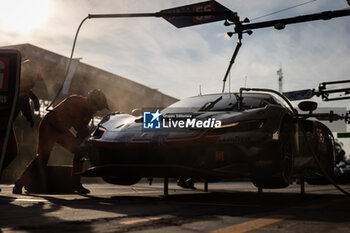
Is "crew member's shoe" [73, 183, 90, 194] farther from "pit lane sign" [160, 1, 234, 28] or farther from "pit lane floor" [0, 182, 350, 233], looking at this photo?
"pit lane sign" [160, 1, 234, 28]

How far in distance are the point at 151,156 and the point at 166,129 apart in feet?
1.22

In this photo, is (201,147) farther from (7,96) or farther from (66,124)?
(66,124)

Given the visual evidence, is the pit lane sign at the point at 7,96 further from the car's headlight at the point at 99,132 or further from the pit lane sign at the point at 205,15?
the pit lane sign at the point at 205,15

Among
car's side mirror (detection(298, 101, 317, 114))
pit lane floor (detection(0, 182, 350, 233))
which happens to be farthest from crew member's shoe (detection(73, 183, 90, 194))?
car's side mirror (detection(298, 101, 317, 114))

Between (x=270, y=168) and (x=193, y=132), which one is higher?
(x=193, y=132)

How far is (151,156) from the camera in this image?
4785mm

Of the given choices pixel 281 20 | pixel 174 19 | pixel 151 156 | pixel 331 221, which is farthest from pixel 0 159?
pixel 281 20

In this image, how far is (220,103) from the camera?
19.0 feet

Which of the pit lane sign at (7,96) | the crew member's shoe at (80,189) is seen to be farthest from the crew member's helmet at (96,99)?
the pit lane sign at (7,96)

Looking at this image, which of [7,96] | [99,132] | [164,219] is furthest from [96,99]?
[164,219]

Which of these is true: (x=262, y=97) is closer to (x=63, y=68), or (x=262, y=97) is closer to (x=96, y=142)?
(x=96, y=142)

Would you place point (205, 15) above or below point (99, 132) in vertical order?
above

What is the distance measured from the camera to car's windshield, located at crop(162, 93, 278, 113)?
5.63 meters

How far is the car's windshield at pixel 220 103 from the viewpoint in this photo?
5633 mm
